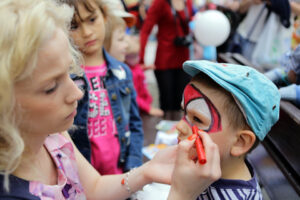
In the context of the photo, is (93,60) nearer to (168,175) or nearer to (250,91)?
(168,175)

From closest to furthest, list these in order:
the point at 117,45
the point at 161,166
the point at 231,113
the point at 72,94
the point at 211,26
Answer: the point at 72,94
the point at 231,113
the point at 161,166
the point at 117,45
the point at 211,26

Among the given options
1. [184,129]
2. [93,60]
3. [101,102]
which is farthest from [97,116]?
[184,129]

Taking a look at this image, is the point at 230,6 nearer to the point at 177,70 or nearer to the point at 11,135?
the point at 177,70

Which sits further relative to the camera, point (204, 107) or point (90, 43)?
point (90, 43)

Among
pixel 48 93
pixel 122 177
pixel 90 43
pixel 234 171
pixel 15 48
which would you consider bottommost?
pixel 122 177

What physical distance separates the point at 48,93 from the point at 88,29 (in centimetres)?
57

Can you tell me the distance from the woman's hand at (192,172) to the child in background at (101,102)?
56 cm

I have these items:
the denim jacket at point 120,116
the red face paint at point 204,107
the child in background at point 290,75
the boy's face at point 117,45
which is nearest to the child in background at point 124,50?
the boy's face at point 117,45

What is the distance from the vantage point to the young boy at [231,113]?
694mm

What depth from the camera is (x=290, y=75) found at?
4.68 feet

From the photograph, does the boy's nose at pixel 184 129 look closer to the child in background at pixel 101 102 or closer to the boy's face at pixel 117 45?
the child in background at pixel 101 102

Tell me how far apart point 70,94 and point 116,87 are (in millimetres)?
591

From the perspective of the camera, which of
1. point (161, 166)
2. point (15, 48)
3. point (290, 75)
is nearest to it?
point (15, 48)

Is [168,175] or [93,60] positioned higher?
[93,60]
